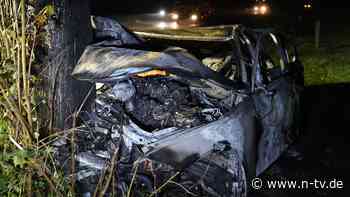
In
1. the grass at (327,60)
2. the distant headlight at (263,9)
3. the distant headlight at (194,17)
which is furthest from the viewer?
the distant headlight at (263,9)

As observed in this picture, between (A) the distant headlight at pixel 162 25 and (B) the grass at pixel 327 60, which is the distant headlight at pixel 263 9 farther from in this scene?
(B) the grass at pixel 327 60

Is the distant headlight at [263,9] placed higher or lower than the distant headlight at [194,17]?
higher

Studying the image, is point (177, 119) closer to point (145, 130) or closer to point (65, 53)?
point (145, 130)

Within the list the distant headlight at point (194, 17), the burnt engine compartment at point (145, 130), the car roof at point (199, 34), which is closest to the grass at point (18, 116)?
the burnt engine compartment at point (145, 130)

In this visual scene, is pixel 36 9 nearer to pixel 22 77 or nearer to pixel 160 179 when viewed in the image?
pixel 22 77

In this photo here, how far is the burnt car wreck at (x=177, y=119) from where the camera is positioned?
14.1 ft

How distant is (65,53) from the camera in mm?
4590

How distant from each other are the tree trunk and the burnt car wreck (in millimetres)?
163

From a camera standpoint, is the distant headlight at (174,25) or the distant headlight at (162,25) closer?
the distant headlight at (174,25)

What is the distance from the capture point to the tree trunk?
442cm

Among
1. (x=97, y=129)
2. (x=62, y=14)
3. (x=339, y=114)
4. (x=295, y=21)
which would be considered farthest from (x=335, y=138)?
(x=295, y=21)

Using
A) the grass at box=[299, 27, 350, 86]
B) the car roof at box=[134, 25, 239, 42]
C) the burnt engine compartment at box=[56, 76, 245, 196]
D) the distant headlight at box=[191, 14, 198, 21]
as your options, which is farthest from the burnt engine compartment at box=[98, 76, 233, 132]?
the distant headlight at box=[191, 14, 198, 21]

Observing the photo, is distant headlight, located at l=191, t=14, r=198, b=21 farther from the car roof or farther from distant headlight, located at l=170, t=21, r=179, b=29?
the car roof

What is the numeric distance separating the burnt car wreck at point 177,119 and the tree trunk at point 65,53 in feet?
0.53
